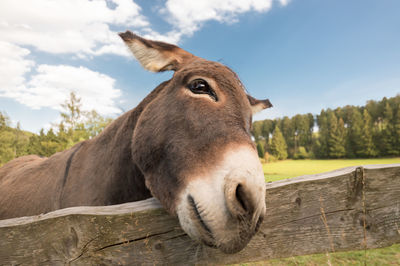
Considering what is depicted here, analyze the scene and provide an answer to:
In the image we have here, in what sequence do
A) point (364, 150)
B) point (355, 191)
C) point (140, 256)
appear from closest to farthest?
point (140, 256) → point (355, 191) → point (364, 150)

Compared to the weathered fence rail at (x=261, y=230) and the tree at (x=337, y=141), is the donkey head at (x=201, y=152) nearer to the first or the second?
the weathered fence rail at (x=261, y=230)

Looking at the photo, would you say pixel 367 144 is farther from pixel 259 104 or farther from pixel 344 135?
pixel 259 104

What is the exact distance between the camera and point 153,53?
217 cm

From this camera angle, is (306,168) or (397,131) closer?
(306,168)

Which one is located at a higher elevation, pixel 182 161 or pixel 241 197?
pixel 182 161

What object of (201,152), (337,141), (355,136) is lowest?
(337,141)

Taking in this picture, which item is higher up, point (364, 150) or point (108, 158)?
point (108, 158)

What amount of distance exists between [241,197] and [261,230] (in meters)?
0.49

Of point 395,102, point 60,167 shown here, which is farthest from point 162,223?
point 395,102

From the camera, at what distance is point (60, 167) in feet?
10.1

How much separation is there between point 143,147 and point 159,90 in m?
0.79

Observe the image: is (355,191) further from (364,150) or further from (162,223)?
(364,150)

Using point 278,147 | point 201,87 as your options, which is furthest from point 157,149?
point 278,147

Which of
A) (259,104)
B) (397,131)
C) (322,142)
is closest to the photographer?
(259,104)
